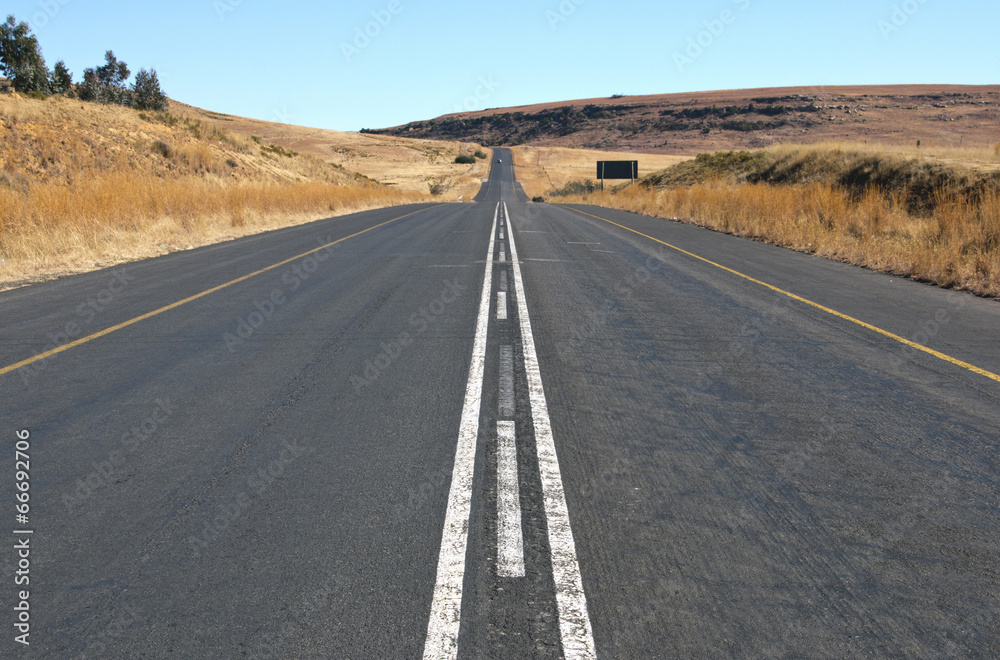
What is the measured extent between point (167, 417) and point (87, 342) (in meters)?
2.89

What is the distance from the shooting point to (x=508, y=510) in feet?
11.2

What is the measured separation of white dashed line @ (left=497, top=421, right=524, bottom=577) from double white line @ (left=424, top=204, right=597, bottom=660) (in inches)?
1.7

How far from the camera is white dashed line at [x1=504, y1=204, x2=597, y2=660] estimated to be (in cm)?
247

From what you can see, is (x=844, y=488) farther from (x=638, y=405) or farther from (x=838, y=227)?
(x=838, y=227)

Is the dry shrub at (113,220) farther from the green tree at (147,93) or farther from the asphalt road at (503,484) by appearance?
the green tree at (147,93)

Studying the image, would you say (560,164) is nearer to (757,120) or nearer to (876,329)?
(757,120)

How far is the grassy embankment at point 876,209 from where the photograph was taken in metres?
12.1

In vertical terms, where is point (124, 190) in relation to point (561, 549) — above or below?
above

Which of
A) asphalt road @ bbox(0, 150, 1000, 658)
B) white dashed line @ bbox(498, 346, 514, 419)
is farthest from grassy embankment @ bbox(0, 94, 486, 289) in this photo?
white dashed line @ bbox(498, 346, 514, 419)

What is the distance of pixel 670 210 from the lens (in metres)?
29.6

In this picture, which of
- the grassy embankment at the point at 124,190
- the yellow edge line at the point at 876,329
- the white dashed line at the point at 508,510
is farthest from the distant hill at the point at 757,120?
the white dashed line at the point at 508,510

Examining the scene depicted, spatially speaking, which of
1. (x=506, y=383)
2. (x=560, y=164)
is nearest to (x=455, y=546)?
(x=506, y=383)

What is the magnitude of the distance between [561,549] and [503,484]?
709 millimetres

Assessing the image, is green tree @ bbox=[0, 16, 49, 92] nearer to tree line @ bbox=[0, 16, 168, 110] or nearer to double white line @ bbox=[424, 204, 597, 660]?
tree line @ bbox=[0, 16, 168, 110]
